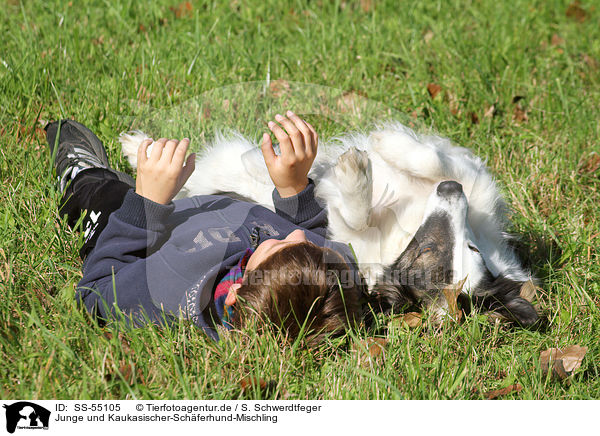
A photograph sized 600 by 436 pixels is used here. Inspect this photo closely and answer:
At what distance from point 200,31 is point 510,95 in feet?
8.87

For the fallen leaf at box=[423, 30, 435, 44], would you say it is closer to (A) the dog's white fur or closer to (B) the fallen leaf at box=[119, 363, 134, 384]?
(A) the dog's white fur

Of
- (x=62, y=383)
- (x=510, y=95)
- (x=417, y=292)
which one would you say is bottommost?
(x=62, y=383)

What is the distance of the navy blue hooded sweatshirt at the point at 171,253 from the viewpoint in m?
2.82

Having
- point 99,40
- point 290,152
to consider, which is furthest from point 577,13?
point 99,40

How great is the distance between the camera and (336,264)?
281 cm

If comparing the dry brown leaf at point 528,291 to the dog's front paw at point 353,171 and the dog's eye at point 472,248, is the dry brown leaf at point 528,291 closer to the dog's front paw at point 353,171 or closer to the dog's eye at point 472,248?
the dog's eye at point 472,248

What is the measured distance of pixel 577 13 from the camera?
238 inches

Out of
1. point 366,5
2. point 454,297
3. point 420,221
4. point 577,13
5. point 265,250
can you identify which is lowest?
point 454,297

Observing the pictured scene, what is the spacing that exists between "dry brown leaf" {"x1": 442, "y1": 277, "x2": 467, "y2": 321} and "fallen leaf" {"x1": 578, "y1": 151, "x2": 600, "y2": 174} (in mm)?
1999

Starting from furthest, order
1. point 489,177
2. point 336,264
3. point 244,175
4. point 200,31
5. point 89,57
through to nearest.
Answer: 1. point 200,31
2. point 89,57
3. point 244,175
4. point 489,177
5. point 336,264

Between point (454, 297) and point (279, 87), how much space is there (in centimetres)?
249

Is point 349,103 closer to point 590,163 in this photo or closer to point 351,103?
point 351,103
